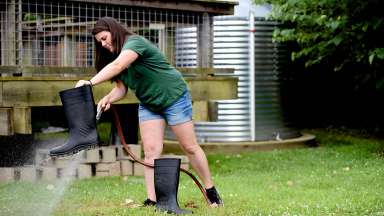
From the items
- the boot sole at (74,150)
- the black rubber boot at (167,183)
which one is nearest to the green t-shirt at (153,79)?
the black rubber boot at (167,183)

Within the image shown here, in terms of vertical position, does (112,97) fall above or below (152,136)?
above

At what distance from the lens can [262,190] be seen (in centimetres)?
749

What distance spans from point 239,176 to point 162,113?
2.81 meters

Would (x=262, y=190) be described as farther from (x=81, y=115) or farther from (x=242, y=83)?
(x=242, y=83)

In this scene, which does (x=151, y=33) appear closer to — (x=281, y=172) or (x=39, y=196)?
(x=281, y=172)

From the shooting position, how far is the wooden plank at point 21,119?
762cm

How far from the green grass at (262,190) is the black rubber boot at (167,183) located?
0.13 m

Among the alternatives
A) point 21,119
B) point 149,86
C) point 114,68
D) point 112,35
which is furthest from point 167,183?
point 21,119

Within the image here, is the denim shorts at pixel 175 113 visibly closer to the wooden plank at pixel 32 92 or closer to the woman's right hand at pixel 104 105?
the woman's right hand at pixel 104 105

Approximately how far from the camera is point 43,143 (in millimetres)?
10539

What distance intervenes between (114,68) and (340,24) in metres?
4.70

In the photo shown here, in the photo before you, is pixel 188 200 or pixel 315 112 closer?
pixel 188 200

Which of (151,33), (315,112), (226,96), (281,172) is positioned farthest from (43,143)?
(315,112)

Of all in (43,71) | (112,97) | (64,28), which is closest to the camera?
(112,97)
